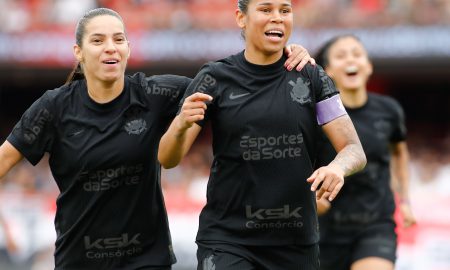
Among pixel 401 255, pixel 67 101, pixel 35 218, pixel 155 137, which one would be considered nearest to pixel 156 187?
pixel 155 137

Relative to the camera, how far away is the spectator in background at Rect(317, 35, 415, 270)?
759 centimetres

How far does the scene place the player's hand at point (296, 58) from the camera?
218 inches

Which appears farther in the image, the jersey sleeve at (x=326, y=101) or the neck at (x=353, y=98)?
the neck at (x=353, y=98)

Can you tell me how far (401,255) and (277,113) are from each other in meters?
5.26

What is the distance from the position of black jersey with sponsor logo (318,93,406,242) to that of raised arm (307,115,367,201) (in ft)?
7.20

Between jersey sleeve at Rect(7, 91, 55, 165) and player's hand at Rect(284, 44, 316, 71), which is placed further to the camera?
jersey sleeve at Rect(7, 91, 55, 165)

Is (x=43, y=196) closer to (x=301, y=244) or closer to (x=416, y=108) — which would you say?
(x=301, y=244)

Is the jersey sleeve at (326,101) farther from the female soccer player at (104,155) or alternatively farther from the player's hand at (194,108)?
the female soccer player at (104,155)

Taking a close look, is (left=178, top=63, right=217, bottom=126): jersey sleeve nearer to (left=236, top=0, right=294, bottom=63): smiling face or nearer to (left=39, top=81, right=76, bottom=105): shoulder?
(left=236, top=0, right=294, bottom=63): smiling face

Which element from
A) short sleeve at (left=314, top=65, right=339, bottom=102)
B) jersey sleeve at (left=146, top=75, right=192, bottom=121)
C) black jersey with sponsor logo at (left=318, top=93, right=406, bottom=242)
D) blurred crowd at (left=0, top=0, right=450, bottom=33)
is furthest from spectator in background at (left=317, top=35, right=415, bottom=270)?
blurred crowd at (left=0, top=0, right=450, bottom=33)

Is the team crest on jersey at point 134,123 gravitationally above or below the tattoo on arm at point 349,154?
above

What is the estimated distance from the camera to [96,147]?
5766mm

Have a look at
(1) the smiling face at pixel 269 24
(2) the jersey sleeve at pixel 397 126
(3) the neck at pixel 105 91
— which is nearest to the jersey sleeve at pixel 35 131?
(3) the neck at pixel 105 91

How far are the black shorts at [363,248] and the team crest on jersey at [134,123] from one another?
2.43 m
